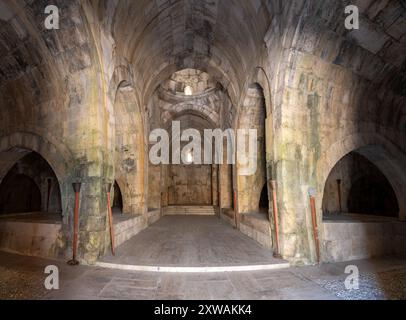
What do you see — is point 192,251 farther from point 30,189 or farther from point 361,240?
point 30,189

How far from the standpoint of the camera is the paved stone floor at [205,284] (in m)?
3.29

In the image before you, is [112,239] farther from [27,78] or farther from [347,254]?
[347,254]

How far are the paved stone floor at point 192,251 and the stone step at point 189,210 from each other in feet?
23.2

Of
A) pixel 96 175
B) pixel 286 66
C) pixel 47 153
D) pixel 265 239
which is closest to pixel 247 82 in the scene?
→ pixel 286 66

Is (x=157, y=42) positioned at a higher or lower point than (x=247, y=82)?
higher

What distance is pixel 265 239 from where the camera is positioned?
19.0ft

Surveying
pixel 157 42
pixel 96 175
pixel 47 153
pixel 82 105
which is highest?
pixel 157 42

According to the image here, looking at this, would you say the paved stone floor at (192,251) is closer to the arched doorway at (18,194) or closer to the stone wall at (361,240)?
the stone wall at (361,240)

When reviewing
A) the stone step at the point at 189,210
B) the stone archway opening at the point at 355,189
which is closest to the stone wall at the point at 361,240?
the stone archway opening at the point at 355,189

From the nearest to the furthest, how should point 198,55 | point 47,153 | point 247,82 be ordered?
point 47,153, point 247,82, point 198,55

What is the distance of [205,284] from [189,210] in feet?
36.4

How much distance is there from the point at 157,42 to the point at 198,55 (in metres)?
1.76

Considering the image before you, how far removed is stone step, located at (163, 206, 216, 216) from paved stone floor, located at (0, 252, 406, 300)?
10084mm
